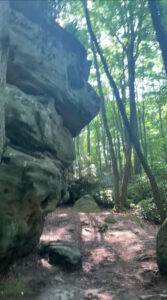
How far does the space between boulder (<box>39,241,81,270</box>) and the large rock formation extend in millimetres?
615

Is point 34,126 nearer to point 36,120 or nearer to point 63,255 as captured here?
point 36,120

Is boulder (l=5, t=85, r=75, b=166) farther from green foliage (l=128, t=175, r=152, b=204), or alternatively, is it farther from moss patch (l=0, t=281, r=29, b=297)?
green foliage (l=128, t=175, r=152, b=204)

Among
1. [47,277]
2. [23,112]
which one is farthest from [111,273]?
[23,112]

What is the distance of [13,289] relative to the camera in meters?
4.88

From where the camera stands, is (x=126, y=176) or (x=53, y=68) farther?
(x=126, y=176)

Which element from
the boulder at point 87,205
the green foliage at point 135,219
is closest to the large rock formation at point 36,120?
the green foliage at point 135,219

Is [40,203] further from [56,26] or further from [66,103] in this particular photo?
[56,26]

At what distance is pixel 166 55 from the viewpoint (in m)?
7.45

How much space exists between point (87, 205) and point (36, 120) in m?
7.70

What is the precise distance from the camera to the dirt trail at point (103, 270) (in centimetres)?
511

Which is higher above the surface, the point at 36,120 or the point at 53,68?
the point at 53,68

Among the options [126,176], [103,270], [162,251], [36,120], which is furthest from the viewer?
[126,176]

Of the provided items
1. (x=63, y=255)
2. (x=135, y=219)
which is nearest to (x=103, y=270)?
(x=63, y=255)

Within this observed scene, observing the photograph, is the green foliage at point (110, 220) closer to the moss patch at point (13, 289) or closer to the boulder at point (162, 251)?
the boulder at point (162, 251)
